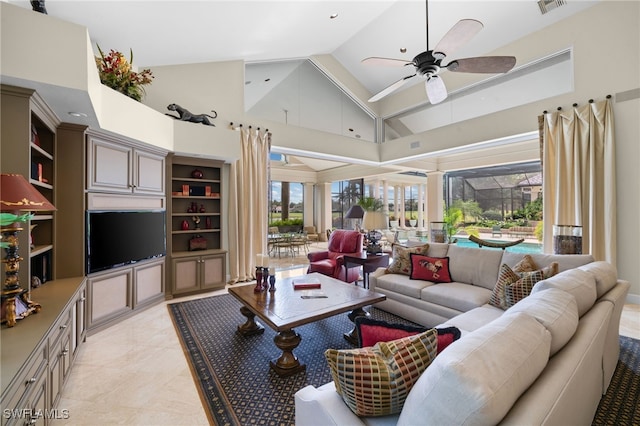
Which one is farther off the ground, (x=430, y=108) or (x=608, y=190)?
(x=430, y=108)

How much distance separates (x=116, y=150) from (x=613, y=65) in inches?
271

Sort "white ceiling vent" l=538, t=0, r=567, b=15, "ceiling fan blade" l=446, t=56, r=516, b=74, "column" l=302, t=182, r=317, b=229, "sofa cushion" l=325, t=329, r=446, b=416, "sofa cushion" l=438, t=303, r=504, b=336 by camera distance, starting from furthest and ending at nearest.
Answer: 1. "column" l=302, t=182, r=317, b=229
2. "white ceiling vent" l=538, t=0, r=567, b=15
3. "ceiling fan blade" l=446, t=56, r=516, b=74
4. "sofa cushion" l=438, t=303, r=504, b=336
5. "sofa cushion" l=325, t=329, r=446, b=416

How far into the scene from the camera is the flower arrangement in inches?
125

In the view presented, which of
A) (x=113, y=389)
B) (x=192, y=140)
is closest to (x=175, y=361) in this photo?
(x=113, y=389)

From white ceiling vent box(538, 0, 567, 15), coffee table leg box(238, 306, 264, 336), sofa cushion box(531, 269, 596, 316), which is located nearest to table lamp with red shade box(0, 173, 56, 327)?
coffee table leg box(238, 306, 264, 336)

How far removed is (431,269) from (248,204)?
340cm

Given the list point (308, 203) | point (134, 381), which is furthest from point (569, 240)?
point (308, 203)

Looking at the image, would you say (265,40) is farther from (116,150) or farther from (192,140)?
(116,150)

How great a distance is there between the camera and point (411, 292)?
3.27 m

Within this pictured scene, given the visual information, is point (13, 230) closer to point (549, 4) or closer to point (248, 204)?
point (248, 204)

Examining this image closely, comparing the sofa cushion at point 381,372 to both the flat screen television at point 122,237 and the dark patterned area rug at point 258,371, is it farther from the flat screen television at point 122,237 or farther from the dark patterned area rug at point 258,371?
the flat screen television at point 122,237

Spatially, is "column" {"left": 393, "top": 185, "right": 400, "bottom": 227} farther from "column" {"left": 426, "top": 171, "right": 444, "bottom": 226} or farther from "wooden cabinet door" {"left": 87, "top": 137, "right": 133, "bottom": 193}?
"wooden cabinet door" {"left": 87, "top": 137, "right": 133, "bottom": 193}

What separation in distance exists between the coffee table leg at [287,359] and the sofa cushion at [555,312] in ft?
5.36

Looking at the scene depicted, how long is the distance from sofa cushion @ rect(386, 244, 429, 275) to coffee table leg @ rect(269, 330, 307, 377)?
1.88 m
